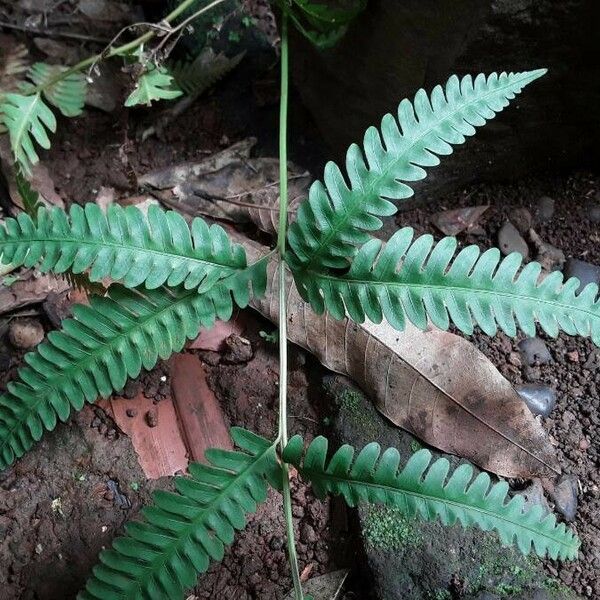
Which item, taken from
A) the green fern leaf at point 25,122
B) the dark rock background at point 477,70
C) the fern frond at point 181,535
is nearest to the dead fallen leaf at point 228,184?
the dark rock background at point 477,70

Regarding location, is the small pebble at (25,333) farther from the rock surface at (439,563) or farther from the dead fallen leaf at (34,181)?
the rock surface at (439,563)

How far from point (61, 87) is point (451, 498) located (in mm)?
2007

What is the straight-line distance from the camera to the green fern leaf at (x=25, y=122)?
232 centimetres

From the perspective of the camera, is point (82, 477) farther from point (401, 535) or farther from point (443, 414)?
point (443, 414)

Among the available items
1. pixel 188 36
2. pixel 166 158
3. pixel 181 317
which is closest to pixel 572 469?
pixel 181 317

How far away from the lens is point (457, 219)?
2471 millimetres

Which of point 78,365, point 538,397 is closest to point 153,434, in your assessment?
point 78,365

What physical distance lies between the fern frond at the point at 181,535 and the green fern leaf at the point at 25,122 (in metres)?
1.31

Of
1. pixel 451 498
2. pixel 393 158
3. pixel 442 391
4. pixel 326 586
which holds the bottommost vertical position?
pixel 326 586

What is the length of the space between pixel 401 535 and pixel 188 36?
219 centimetres

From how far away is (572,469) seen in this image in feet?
6.55

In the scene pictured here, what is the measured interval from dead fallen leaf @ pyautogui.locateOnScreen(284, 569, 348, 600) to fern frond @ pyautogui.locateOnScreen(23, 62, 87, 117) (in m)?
1.81

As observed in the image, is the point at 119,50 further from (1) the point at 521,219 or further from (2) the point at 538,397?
(2) the point at 538,397

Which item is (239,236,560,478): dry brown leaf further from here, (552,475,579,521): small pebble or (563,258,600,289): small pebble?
(563,258,600,289): small pebble
